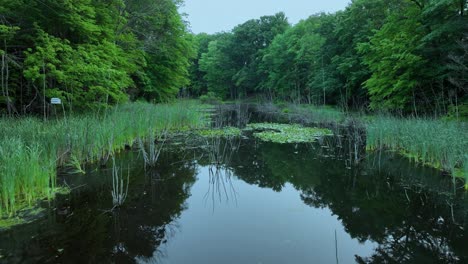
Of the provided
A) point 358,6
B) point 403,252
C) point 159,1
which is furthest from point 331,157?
point 358,6

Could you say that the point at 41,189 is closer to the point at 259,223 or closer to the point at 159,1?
the point at 259,223

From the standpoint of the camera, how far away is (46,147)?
16.4 ft

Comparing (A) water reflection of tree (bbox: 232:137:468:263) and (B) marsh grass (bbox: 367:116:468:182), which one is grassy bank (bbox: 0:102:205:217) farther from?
(B) marsh grass (bbox: 367:116:468:182)

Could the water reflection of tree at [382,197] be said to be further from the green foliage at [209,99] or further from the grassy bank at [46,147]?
the green foliage at [209,99]

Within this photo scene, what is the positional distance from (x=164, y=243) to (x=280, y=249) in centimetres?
125

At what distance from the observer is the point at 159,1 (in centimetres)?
1527

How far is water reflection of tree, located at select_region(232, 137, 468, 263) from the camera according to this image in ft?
10.9

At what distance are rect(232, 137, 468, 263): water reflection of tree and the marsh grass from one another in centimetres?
33

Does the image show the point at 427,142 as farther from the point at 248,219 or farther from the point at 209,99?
the point at 209,99

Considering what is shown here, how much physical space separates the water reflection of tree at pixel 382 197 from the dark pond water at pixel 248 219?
2 centimetres

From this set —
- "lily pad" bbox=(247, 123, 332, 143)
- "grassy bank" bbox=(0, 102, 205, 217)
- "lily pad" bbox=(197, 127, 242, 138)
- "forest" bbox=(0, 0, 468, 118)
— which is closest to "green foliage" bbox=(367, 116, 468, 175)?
"forest" bbox=(0, 0, 468, 118)

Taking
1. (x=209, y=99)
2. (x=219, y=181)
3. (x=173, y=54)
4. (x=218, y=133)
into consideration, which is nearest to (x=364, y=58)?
(x=218, y=133)

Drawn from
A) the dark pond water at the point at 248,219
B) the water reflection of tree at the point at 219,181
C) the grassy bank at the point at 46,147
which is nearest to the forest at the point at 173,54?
the grassy bank at the point at 46,147

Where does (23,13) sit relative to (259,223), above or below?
above
